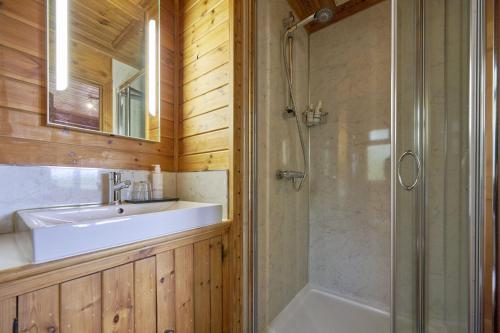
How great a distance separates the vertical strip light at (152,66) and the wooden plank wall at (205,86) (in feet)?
0.53

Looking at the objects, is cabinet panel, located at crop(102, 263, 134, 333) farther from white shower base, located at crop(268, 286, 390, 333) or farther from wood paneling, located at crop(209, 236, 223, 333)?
white shower base, located at crop(268, 286, 390, 333)

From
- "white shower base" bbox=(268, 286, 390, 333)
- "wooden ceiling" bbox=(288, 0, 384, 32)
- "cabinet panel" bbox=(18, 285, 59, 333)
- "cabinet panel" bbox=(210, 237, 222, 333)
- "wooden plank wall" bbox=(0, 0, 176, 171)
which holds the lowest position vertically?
"white shower base" bbox=(268, 286, 390, 333)

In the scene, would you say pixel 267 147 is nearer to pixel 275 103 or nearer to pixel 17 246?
pixel 275 103

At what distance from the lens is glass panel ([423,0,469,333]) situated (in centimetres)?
83

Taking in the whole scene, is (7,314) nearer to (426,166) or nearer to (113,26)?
(113,26)

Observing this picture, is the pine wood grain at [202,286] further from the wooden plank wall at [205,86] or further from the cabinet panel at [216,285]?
the wooden plank wall at [205,86]

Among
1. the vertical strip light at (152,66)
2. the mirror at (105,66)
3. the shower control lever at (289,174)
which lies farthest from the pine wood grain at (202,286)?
the vertical strip light at (152,66)

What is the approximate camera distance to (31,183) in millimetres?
872

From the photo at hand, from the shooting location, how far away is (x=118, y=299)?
692 mm

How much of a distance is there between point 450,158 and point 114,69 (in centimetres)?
165

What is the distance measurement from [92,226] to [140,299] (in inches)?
12.3

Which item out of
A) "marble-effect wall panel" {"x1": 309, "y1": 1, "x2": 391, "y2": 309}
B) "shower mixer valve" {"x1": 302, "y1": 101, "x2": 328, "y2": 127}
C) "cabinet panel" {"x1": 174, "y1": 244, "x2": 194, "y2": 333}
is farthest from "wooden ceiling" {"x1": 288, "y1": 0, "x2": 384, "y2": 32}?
"cabinet panel" {"x1": 174, "y1": 244, "x2": 194, "y2": 333}

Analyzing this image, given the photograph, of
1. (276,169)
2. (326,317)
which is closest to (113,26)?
(276,169)

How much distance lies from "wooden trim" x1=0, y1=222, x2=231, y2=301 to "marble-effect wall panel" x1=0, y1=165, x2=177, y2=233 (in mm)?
468
